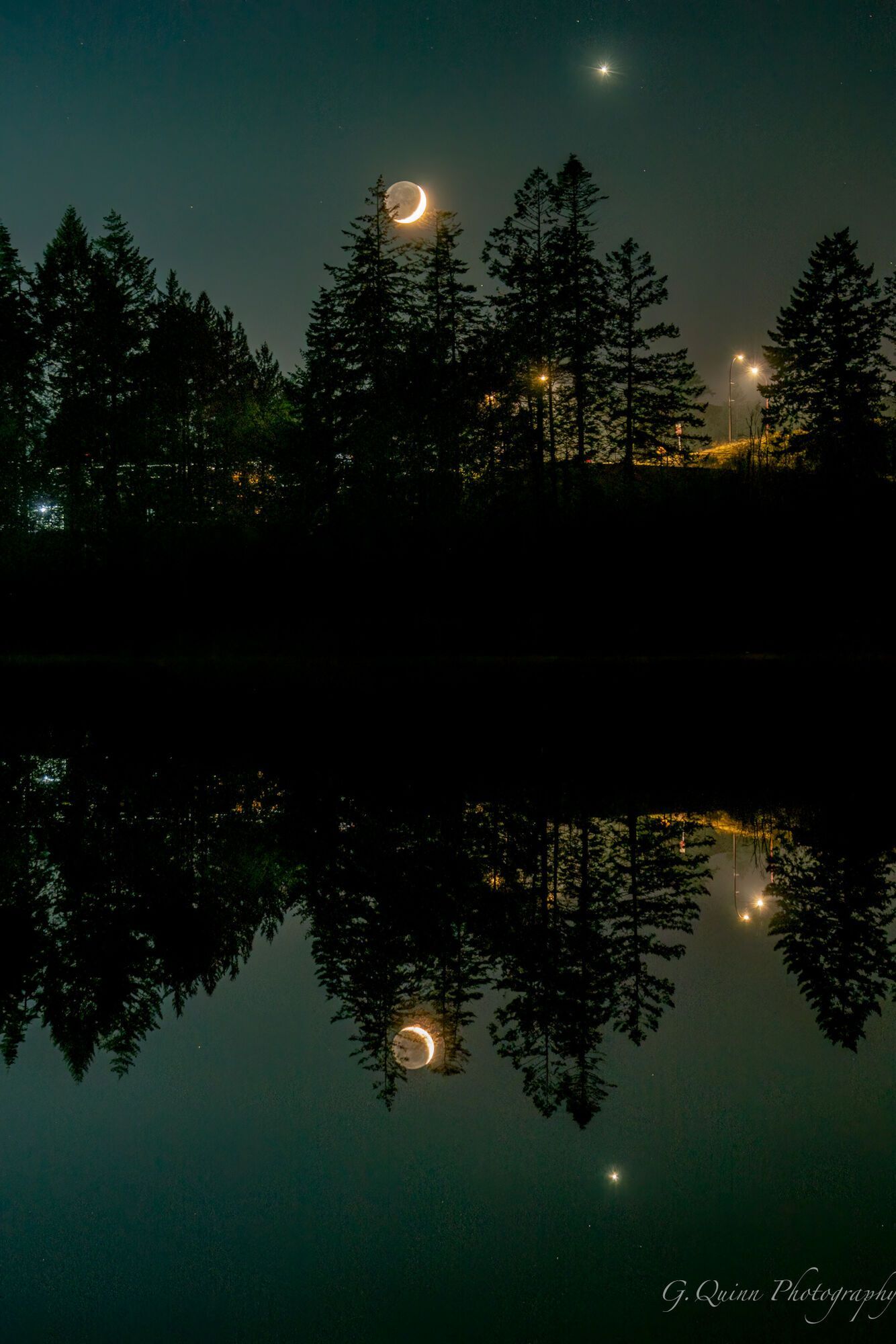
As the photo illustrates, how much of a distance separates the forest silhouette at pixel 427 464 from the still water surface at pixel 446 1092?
56.4ft

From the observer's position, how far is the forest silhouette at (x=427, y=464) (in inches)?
919

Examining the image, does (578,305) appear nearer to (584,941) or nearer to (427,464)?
(427,464)

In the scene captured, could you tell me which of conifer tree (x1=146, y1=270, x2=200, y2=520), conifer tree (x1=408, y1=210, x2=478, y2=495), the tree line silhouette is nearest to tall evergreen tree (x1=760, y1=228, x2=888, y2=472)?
the tree line silhouette

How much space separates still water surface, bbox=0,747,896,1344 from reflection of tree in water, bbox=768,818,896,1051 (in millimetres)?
23

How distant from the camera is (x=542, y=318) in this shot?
40.6m

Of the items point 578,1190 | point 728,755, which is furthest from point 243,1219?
point 728,755

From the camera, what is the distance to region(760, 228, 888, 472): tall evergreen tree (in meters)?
46.2

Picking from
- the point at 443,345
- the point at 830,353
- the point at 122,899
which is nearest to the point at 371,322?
the point at 443,345

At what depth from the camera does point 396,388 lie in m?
37.1

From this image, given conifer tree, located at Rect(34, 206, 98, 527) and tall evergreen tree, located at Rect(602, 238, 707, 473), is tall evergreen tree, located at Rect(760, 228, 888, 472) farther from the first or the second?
conifer tree, located at Rect(34, 206, 98, 527)

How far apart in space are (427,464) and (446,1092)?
36152 millimetres

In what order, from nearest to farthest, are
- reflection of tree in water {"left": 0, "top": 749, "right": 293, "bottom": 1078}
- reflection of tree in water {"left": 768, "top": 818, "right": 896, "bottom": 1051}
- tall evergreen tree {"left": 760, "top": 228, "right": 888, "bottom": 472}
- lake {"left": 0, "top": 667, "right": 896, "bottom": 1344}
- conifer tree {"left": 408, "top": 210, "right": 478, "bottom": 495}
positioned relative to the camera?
1. lake {"left": 0, "top": 667, "right": 896, "bottom": 1344}
2. reflection of tree in water {"left": 768, "top": 818, "right": 896, "bottom": 1051}
3. reflection of tree in water {"left": 0, "top": 749, "right": 293, "bottom": 1078}
4. conifer tree {"left": 408, "top": 210, "right": 478, "bottom": 495}
5. tall evergreen tree {"left": 760, "top": 228, "right": 888, "bottom": 472}

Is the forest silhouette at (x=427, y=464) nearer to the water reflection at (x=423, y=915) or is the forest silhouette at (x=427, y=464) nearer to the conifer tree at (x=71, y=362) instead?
the conifer tree at (x=71, y=362)

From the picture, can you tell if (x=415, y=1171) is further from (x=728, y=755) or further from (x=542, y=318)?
(x=542, y=318)
